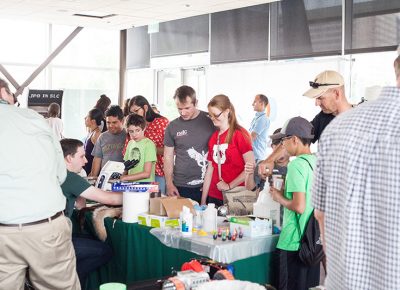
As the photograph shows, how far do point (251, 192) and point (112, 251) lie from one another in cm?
93

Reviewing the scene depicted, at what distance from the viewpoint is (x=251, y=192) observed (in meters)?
3.24

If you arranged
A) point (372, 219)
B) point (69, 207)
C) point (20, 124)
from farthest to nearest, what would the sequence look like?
point (69, 207) → point (20, 124) → point (372, 219)

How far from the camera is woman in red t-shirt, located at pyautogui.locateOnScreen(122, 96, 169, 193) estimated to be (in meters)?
4.46

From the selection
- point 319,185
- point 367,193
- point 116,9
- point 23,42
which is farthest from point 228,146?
point 23,42

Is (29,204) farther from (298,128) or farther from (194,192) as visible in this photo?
(194,192)

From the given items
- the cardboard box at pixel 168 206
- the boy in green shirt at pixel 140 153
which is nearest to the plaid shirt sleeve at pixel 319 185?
the cardboard box at pixel 168 206

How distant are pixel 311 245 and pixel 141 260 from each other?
3.37ft

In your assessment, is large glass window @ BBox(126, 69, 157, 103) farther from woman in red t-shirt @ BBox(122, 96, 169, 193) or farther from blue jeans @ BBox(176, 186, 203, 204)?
blue jeans @ BBox(176, 186, 203, 204)

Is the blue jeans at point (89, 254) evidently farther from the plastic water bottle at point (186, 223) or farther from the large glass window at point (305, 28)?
the large glass window at point (305, 28)

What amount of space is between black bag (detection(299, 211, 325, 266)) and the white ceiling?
16.7ft

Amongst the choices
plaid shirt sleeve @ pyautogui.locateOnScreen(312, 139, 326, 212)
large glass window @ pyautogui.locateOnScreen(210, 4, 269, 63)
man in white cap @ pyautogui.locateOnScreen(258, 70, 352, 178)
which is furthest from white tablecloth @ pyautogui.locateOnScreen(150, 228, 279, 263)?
large glass window @ pyautogui.locateOnScreen(210, 4, 269, 63)

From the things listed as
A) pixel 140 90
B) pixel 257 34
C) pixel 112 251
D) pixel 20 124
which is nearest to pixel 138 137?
pixel 112 251

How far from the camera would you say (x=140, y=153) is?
156 inches

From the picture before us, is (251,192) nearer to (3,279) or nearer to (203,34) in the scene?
(3,279)
